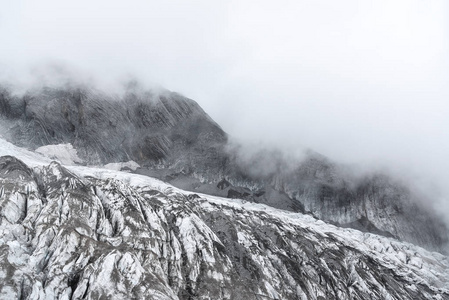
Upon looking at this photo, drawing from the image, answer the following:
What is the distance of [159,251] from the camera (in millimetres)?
111562

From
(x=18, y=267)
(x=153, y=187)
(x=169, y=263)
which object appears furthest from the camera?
(x=153, y=187)

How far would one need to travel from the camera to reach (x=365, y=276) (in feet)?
486

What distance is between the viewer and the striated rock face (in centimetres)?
8806

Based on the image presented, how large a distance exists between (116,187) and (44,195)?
23940 millimetres

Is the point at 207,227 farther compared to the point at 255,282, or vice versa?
the point at 207,227

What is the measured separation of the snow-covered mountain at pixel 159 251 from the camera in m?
88.1

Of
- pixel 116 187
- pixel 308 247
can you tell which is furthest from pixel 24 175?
pixel 308 247

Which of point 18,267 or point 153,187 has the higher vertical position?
point 18,267

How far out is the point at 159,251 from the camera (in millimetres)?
111562

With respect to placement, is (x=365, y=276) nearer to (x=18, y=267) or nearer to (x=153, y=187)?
(x=153, y=187)

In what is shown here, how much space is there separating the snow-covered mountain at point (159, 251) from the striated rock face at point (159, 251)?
0.34m

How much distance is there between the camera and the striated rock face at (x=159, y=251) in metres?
88.1

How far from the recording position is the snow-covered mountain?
289 feet

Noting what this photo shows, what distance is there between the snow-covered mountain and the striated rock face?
337 millimetres
